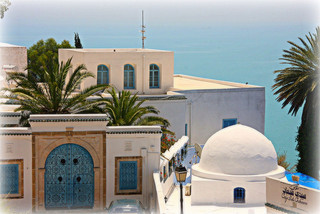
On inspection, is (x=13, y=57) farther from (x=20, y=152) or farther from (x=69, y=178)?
(x=69, y=178)

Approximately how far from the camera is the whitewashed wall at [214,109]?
35.3 meters

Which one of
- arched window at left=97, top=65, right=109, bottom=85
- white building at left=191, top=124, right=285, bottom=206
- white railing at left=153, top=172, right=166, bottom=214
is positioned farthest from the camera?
arched window at left=97, top=65, right=109, bottom=85

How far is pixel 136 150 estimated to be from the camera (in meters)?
24.1

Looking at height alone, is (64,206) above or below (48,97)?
below

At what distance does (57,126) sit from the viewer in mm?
23469

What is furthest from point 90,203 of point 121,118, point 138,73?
point 138,73

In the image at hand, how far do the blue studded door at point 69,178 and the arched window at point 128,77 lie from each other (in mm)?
12715

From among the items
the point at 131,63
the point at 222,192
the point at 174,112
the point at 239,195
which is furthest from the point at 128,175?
the point at 131,63

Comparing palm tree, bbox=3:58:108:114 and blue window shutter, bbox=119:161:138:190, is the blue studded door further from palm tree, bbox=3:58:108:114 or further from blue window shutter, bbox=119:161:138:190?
palm tree, bbox=3:58:108:114

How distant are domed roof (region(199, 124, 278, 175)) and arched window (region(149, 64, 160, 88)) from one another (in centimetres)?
1079

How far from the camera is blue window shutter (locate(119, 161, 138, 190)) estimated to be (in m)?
24.0

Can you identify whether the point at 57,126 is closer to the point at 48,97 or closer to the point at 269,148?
the point at 48,97

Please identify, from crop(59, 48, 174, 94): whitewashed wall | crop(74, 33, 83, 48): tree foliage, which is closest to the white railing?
crop(59, 48, 174, 94): whitewashed wall

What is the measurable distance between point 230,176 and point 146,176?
3.74 metres
